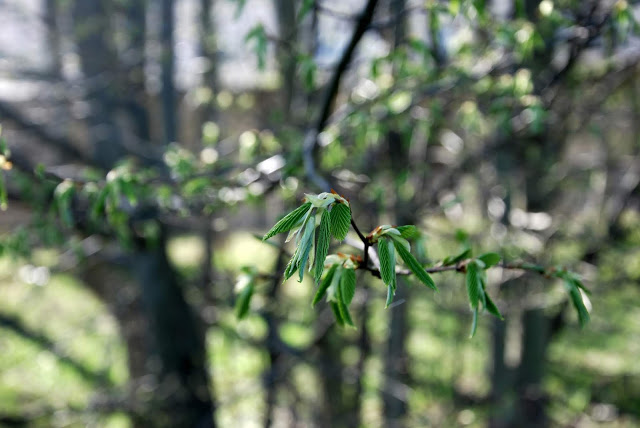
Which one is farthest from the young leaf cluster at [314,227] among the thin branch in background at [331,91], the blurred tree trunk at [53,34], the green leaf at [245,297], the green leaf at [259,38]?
the blurred tree trunk at [53,34]

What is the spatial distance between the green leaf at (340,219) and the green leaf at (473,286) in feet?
1.20

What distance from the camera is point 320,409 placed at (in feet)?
17.9

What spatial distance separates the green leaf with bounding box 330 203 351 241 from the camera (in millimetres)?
858

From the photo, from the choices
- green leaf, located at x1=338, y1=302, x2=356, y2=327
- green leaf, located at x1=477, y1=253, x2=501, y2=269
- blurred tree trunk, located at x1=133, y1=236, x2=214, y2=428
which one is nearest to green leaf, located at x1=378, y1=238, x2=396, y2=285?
green leaf, located at x1=338, y1=302, x2=356, y2=327

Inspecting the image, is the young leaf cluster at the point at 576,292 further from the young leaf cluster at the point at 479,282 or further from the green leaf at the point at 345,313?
the green leaf at the point at 345,313

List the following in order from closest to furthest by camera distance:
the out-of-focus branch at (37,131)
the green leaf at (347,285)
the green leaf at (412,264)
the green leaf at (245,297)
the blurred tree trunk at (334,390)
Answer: the green leaf at (412,264)
the green leaf at (347,285)
the green leaf at (245,297)
the out-of-focus branch at (37,131)
the blurred tree trunk at (334,390)

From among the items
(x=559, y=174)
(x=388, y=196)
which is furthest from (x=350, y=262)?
(x=559, y=174)

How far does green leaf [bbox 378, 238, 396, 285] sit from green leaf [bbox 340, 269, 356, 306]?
0.50 feet

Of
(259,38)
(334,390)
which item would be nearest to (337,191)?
(259,38)

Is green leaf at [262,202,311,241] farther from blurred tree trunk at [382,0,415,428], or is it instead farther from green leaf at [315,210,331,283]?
blurred tree trunk at [382,0,415,428]

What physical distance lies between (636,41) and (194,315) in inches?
171

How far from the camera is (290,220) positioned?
2.70ft

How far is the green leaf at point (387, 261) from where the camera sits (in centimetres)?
88

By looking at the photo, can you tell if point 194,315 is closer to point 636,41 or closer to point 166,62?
point 166,62
